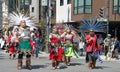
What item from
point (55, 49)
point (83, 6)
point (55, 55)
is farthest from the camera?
point (83, 6)

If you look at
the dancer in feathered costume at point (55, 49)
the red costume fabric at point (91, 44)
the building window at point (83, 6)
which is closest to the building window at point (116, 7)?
the building window at point (83, 6)

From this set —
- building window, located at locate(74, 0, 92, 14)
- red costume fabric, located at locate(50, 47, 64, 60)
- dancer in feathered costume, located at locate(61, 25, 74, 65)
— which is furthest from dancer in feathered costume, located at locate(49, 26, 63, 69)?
building window, located at locate(74, 0, 92, 14)

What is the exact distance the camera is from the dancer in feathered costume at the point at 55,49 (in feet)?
55.7

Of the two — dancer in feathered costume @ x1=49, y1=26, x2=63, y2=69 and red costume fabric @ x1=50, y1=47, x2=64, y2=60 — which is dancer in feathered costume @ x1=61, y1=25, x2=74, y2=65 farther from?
red costume fabric @ x1=50, y1=47, x2=64, y2=60

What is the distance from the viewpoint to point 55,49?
17.1 metres

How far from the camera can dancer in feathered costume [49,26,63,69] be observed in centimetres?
1697

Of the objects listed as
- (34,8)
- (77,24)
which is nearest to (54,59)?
(77,24)

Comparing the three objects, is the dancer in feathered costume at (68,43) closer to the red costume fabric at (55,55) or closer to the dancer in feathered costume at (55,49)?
the dancer in feathered costume at (55,49)

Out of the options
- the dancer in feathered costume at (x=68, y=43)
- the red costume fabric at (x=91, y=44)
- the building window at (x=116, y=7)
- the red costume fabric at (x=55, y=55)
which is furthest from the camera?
the building window at (x=116, y=7)

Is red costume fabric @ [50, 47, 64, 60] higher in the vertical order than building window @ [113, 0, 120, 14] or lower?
lower

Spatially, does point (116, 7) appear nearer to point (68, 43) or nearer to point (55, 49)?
point (68, 43)

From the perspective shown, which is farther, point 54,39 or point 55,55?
point 54,39

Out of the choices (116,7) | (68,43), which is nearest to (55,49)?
(68,43)

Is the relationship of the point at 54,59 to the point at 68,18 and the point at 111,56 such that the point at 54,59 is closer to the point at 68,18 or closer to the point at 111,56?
the point at 111,56
